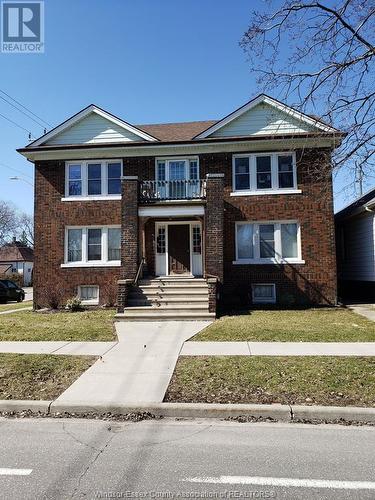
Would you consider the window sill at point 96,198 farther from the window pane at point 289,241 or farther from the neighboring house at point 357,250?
the neighboring house at point 357,250

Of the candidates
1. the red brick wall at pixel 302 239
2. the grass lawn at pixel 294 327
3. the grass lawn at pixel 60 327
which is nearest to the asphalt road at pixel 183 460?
the grass lawn at pixel 294 327

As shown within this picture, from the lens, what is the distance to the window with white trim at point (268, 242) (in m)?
16.3

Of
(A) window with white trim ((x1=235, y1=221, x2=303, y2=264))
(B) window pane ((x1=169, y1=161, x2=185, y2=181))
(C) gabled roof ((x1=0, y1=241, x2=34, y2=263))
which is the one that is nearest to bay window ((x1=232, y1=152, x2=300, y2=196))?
(A) window with white trim ((x1=235, y1=221, x2=303, y2=264))

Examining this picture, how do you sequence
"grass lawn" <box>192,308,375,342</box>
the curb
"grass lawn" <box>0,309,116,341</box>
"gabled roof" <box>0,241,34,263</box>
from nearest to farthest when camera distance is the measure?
1. the curb
2. "grass lawn" <box>192,308,375,342</box>
3. "grass lawn" <box>0,309,116,341</box>
4. "gabled roof" <box>0,241,34,263</box>

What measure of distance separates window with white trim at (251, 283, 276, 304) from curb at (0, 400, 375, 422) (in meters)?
10.9

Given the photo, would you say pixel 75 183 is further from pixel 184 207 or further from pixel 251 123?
pixel 251 123

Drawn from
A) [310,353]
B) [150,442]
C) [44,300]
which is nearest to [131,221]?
[44,300]

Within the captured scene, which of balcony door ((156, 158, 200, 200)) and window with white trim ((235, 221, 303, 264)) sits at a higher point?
balcony door ((156, 158, 200, 200))

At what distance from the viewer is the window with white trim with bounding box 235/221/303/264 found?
16.3 meters

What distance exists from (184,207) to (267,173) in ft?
12.3

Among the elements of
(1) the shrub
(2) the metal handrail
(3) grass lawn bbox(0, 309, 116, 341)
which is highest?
(2) the metal handrail

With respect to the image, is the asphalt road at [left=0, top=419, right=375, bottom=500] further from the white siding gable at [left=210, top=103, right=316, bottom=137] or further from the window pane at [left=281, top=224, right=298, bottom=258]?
the white siding gable at [left=210, top=103, right=316, bottom=137]

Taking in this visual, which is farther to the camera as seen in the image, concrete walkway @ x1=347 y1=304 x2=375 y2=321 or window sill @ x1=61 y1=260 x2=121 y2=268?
window sill @ x1=61 y1=260 x2=121 y2=268

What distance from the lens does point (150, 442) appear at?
4.61m
